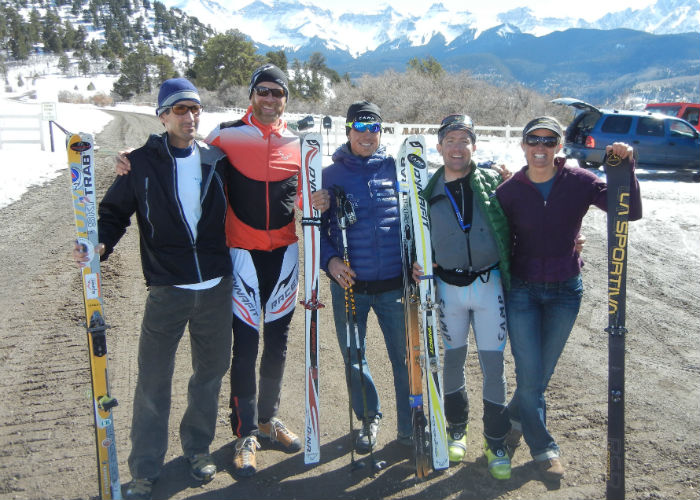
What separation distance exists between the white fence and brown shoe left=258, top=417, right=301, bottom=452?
15.9 metres

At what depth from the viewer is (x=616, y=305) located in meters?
3.12

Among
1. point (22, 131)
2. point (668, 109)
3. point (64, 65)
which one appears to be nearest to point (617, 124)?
point (668, 109)

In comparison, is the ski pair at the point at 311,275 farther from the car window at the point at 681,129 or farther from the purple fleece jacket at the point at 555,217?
the car window at the point at 681,129

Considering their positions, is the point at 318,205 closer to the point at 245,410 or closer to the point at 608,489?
the point at 245,410

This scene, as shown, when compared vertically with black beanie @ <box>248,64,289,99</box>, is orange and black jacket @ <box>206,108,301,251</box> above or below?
below

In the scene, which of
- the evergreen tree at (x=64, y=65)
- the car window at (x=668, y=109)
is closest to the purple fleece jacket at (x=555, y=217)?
the car window at (x=668, y=109)

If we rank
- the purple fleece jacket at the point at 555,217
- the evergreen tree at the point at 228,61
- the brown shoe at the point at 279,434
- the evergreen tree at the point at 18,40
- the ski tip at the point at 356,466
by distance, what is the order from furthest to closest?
the evergreen tree at the point at 18,40 → the evergreen tree at the point at 228,61 → the brown shoe at the point at 279,434 → the ski tip at the point at 356,466 → the purple fleece jacket at the point at 555,217

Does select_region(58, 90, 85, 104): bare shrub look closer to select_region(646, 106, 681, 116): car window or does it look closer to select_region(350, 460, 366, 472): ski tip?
select_region(646, 106, 681, 116): car window

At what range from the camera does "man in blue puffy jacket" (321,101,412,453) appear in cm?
336

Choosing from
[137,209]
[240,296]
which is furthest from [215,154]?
[240,296]

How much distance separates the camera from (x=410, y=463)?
3.48 m

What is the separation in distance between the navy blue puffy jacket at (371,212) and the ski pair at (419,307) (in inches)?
2.4

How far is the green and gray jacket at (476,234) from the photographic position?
126 inches

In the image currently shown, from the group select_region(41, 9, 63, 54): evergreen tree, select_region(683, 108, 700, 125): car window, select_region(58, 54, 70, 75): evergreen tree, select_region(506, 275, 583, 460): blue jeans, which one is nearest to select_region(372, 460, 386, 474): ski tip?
select_region(506, 275, 583, 460): blue jeans
